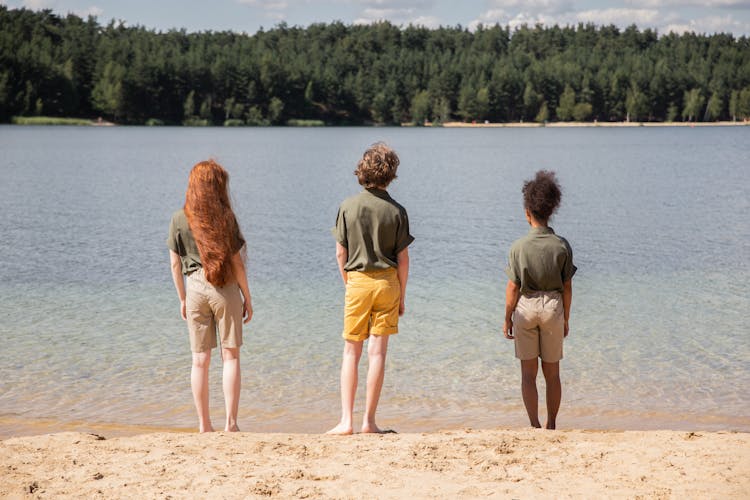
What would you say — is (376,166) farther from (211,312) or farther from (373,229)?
(211,312)

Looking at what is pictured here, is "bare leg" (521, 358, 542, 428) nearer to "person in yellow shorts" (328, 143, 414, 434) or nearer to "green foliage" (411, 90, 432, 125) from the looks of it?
"person in yellow shorts" (328, 143, 414, 434)

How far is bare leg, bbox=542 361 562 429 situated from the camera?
6719 mm

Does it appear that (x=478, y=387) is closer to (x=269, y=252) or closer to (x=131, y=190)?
(x=269, y=252)

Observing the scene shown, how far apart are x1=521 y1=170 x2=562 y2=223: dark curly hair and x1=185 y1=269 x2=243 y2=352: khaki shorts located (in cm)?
228

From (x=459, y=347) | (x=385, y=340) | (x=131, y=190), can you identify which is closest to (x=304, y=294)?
(x=459, y=347)

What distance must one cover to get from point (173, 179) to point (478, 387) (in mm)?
31883

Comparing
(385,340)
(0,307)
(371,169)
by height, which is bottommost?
(0,307)

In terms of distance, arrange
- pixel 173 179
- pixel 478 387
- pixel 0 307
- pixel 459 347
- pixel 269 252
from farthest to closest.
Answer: pixel 173 179 → pixel 269 252 → pixel 0 307 → pixel 459 347 → pixel 478 387

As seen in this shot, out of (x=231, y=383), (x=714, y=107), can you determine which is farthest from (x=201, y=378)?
(x=714, y=107)

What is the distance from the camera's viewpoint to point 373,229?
6.20m

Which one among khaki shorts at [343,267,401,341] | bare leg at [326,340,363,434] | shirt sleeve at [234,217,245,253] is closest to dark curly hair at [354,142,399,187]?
khaki shorts at [343,267,401,341]

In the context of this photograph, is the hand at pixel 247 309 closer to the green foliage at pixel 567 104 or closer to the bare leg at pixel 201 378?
the bare leg at pixel 201 378

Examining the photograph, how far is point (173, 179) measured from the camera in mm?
39062

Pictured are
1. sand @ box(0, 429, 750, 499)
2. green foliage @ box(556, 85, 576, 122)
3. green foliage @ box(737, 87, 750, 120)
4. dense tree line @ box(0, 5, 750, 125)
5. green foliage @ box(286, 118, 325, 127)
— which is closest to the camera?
sand @ box(0, 429, 750, 499)
